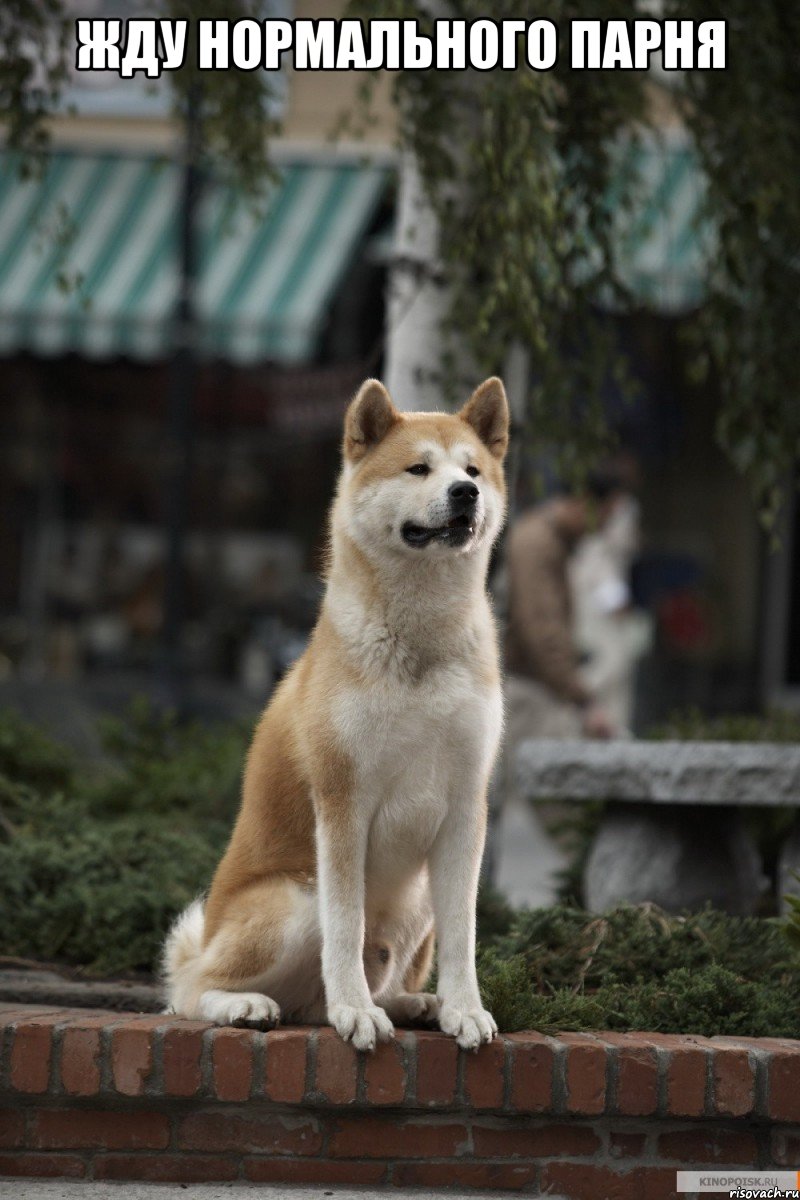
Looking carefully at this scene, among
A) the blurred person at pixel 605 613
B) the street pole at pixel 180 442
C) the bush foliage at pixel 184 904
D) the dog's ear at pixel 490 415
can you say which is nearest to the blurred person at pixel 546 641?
the blurred person at pixel 605 613

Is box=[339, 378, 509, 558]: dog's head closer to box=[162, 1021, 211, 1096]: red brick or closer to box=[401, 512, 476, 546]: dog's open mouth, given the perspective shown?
box=[401, 512, 476, 546]: dog's open mouth

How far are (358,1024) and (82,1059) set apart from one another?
2.08 feet

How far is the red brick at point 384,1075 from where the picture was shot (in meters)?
3.34

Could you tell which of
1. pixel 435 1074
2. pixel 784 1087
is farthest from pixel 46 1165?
pixel 784 1087

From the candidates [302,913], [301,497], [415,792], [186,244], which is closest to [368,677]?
[415,792]

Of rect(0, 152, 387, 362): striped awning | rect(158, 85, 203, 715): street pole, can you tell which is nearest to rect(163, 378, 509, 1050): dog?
rect(158, 85, 203, 715): street pole

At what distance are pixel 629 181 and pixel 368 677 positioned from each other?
356 cm

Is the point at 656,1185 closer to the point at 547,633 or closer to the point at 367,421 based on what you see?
the point at 367,421

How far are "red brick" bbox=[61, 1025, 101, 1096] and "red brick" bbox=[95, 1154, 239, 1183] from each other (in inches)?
7.4

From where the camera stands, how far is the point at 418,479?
3.32m

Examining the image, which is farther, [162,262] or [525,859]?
[162,262]

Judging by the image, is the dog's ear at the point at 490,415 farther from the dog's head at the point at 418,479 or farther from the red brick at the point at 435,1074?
the red brick at the point at 435,1074

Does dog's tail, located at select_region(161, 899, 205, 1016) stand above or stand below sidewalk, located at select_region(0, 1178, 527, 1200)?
above

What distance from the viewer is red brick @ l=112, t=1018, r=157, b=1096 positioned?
11.1 ft
